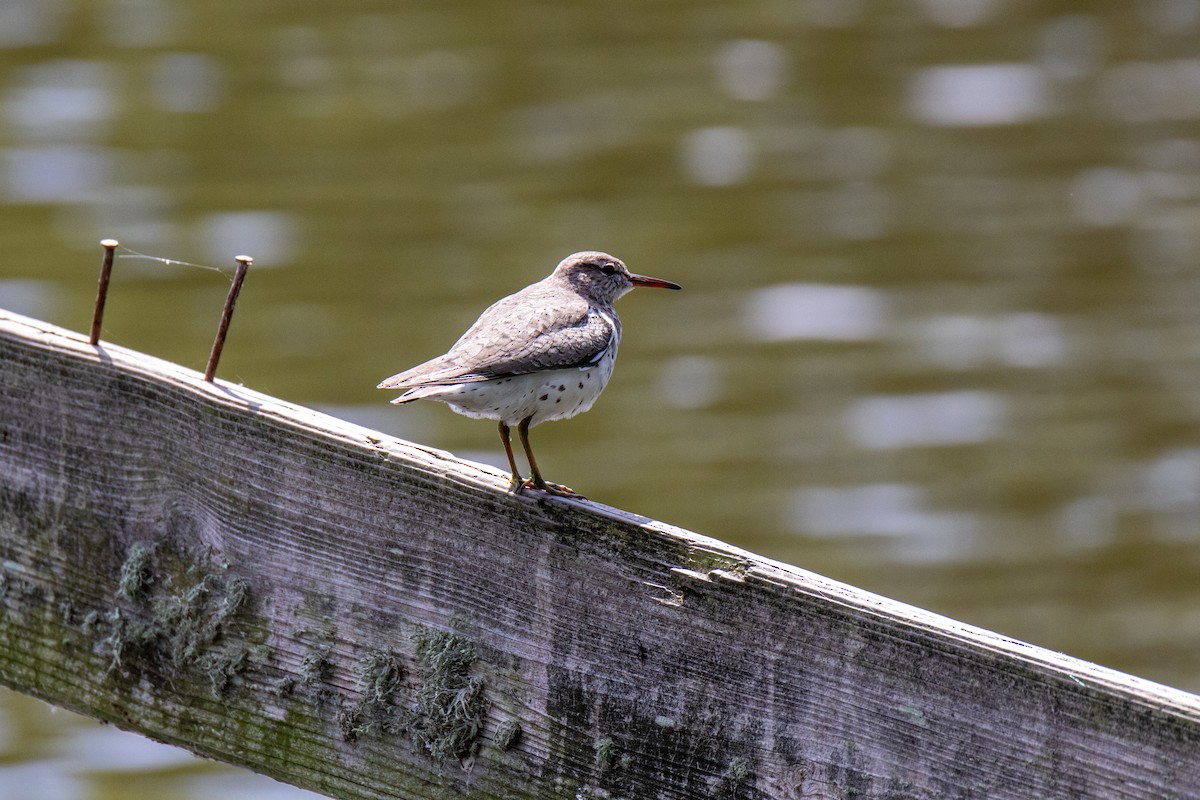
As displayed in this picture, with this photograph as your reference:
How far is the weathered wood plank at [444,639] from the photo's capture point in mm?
2010

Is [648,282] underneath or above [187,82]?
underneath

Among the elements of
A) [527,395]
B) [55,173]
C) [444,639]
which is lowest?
[444,639]

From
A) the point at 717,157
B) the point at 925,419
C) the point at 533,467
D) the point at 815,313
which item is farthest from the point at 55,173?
the point at 533,467

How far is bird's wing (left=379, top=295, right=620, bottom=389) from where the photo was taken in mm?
3746

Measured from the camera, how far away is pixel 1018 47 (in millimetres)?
11812

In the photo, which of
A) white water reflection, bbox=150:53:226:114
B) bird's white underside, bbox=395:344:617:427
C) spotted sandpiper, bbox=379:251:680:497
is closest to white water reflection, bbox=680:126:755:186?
white water reflection, bbox=150:53:226:114

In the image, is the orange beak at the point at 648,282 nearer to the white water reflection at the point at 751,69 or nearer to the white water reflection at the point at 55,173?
the white water reflection at the point at 55,173

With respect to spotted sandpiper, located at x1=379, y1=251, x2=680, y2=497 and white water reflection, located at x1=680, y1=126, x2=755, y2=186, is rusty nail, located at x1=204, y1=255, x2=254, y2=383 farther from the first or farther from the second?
white water reflection, located at x1=680, y1=126, x2=755, y2=186

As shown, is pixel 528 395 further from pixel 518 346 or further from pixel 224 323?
pixel 224 323

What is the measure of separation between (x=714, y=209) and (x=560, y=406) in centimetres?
650

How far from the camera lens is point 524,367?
3.89 m

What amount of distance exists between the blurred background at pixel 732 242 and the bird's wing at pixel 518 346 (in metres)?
3.12

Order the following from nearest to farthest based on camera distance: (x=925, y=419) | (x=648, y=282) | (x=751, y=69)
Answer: (x=648, y=282), (x=925, y=419), (x=751, y=69)

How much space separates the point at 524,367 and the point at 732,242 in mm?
6343
